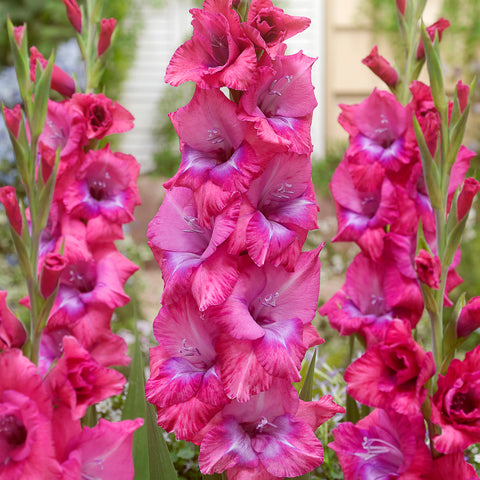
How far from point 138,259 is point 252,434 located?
3241mm

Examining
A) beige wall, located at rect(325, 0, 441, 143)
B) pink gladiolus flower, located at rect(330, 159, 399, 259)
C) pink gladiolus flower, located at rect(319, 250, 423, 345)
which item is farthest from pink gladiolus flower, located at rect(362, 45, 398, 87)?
beige wall, located at rect(325, 0, 441, 143)

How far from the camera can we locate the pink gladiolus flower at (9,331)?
82 cm

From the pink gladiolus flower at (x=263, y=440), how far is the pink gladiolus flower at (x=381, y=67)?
0.76 meters

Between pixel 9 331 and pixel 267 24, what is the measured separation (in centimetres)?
49

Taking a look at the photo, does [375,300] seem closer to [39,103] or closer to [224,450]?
[224,450]

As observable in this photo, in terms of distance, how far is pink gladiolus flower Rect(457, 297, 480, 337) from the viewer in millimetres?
922

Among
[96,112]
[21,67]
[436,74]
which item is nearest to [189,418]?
[21,67]

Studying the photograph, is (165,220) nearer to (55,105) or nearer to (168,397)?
(168,397)

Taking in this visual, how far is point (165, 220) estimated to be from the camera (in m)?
0.89

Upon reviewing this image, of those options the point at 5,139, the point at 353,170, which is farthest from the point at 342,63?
the point at 353,170

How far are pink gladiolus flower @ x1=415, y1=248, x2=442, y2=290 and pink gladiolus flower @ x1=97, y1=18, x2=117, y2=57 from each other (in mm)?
829

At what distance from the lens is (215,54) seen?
34.4 inches

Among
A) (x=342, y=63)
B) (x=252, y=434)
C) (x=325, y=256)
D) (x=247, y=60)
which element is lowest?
(x=325, y=256)

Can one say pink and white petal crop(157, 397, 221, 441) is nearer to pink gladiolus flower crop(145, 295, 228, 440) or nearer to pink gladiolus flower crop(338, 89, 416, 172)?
pink gladiolus flower crop(145, 295, 228, 440)
